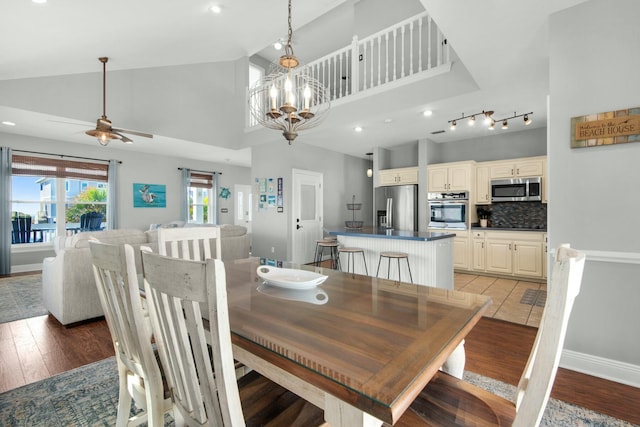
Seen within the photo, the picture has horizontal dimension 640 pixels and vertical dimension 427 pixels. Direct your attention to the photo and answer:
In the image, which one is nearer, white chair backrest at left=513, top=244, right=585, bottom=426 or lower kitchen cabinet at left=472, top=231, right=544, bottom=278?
white chair backrest at left=513, top=244, right=585, bottom=426

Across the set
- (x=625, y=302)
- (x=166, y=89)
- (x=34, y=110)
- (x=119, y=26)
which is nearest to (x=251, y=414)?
(x=625, y=302)

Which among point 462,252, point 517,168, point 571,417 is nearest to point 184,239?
point 571,417

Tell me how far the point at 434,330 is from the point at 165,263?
90 centimetres

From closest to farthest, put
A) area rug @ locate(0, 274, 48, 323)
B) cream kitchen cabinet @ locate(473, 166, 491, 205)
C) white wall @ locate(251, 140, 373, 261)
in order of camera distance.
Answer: area rug @ locate(0, 274, 48, 323) < cream kitchen cabinet @ locate(473, 166, 491, 205) < white wall @ locate(251, 140, 373, 261)

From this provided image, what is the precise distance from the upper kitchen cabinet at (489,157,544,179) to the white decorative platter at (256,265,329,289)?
481 cm

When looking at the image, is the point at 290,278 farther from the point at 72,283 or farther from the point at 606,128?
the point at 72,283

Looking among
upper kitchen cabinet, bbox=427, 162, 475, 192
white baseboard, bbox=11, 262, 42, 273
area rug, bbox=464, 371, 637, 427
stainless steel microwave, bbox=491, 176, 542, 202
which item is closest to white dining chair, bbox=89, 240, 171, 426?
area rug, bbox=464, 371, 637, 427

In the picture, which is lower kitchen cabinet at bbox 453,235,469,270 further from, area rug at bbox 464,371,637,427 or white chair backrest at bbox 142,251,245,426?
white chair backrest at bbox 142,251,245,426

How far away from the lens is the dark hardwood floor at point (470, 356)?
72.5 inches

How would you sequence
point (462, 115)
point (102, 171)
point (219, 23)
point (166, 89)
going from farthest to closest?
point (102, 171)
point (166, 89)
point (462, 115)
point (219, 23)

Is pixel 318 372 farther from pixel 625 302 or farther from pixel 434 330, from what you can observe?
pixel 625 302

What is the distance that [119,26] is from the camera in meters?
3.28

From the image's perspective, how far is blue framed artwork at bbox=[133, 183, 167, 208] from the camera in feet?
22.3

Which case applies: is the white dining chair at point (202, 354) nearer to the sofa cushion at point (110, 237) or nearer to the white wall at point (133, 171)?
the sofa cushion at point (110, 237)
